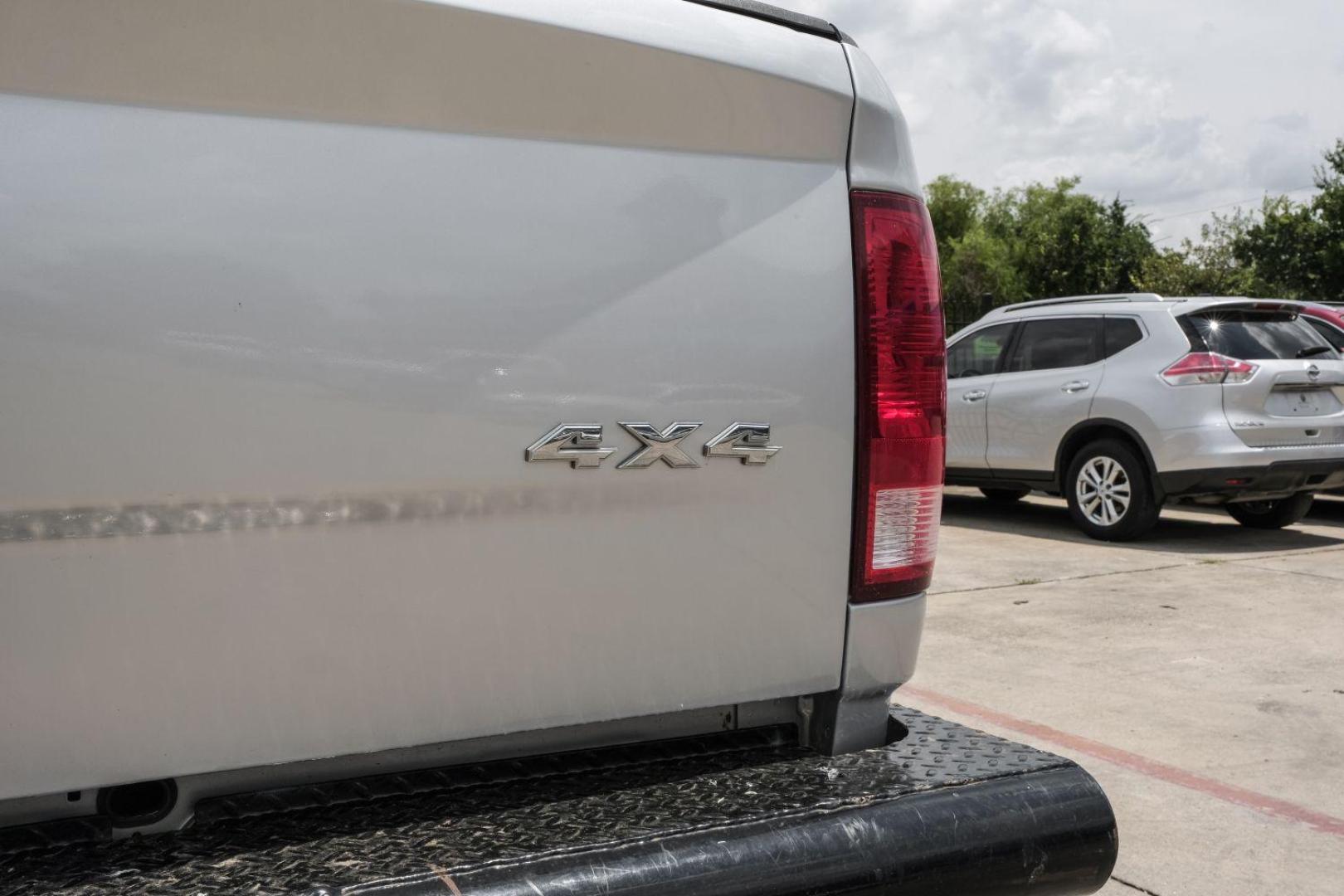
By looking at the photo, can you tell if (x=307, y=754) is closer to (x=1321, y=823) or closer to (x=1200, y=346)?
(x=1321, y=823)

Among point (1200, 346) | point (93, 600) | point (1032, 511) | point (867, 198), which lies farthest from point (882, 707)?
Result: point (1032, 511)

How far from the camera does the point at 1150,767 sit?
440 cm

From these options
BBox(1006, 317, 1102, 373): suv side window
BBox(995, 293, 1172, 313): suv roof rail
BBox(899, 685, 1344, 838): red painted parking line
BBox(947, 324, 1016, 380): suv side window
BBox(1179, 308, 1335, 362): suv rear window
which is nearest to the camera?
BBox(899, 685, 1344, 838): red painted parking line

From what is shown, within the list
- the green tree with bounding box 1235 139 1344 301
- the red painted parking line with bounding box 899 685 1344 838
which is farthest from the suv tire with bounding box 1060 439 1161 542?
the green tree with bounding box 1235 139 1344 301

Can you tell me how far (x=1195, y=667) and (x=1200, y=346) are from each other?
3.76 meters

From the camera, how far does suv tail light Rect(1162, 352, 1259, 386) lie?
28.4ft

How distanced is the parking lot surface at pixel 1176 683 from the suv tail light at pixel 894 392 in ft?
6.28

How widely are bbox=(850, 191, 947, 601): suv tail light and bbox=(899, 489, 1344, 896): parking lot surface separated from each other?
1.91 m

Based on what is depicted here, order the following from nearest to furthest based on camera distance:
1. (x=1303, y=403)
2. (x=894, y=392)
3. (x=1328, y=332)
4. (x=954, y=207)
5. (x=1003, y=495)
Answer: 1. (x=894, y=392)
2. (x=1303, y=403)
3. (x=1328, y=332)
4. (x=1003, y=495)
5. (x=954, y=207)

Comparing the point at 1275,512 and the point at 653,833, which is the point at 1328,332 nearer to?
the point at 1275,512

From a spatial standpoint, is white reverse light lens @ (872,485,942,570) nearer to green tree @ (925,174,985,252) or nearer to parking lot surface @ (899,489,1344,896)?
parking lot surface @ (899,489,1344,896)

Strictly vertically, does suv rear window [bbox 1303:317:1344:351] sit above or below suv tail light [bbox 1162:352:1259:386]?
above

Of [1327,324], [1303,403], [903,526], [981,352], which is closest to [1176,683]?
[903,526]

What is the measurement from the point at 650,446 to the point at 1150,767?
331cm
